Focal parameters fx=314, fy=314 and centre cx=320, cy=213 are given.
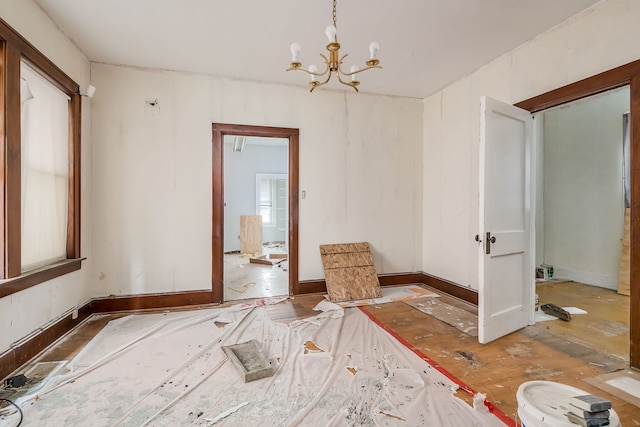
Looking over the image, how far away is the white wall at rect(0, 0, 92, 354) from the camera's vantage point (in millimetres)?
2221

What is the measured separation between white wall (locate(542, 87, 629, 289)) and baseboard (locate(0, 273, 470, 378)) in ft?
7.42

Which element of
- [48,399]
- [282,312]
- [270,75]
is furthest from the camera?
[270,75]

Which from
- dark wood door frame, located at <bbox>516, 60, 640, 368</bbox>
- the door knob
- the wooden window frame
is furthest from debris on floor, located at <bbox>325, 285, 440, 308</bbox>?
the wooden window frame

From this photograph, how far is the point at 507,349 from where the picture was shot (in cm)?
262

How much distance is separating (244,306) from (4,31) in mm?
3094

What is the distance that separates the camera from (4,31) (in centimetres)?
211

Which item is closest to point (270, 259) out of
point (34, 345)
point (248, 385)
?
point (34, 345)

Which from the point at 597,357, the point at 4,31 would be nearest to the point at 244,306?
the point at 4,31

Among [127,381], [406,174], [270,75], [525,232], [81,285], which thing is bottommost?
[127,381]

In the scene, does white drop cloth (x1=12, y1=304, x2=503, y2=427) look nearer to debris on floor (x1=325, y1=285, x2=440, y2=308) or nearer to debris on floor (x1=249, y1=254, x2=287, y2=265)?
debris on floor (x1=325, y1=285, x2=440, y2=308)

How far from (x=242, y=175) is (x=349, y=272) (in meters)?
5.43

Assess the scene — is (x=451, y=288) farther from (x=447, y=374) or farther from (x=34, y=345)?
(x=34, y=345)

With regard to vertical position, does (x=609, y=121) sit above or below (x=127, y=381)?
above

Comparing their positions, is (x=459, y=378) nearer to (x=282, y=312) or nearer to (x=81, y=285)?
(x=282, y=312)
